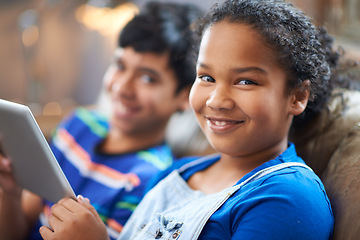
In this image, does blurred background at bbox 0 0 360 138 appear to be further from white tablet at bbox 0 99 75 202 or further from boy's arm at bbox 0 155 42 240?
white tablet at bbox 0 99 75 202

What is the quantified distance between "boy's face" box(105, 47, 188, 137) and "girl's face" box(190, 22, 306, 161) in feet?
1.55

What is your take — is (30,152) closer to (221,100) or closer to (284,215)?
(221,100)

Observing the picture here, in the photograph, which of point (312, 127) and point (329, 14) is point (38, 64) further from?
point (312, 127)

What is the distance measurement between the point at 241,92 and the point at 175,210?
0.27 m

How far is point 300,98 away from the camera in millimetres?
Result: 783

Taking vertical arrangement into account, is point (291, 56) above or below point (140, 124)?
above

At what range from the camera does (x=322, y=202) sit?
0.69 m

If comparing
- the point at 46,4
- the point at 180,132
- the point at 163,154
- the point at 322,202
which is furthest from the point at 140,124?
the point at 46,4

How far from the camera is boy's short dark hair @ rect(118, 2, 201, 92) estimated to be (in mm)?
1242

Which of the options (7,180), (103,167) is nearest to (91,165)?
(103,167)

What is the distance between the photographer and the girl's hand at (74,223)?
77cm

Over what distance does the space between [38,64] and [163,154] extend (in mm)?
1333

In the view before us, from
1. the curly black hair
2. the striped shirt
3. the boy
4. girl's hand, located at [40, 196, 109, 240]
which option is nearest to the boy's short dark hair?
the boy

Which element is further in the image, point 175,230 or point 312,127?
point 312,127
